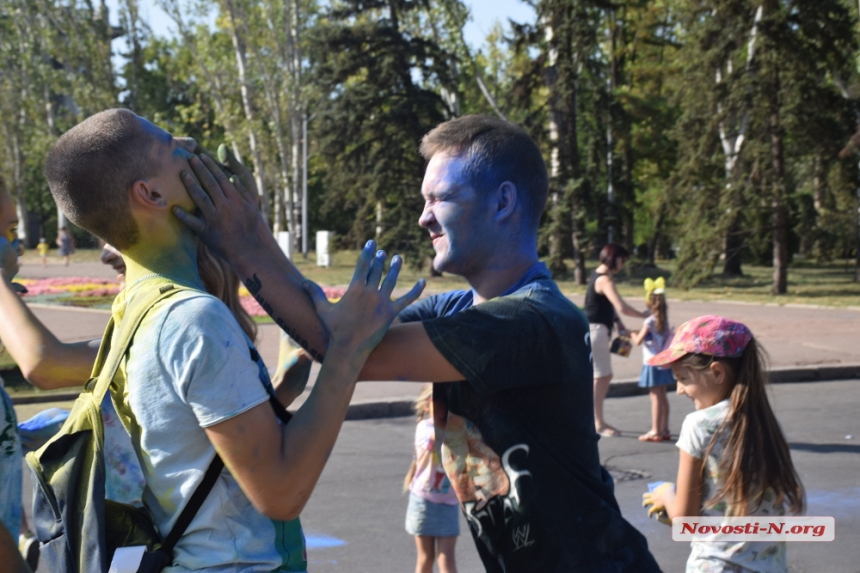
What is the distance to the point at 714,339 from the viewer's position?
3.42 m

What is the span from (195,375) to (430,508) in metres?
3.00

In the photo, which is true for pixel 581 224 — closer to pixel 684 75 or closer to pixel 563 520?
pixel 684 75

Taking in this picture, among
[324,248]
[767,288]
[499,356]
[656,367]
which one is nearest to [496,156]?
[499,356]

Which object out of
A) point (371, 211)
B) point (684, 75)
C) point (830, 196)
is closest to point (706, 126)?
point (684, 75)

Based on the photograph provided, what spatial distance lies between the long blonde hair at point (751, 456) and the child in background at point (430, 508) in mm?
1679

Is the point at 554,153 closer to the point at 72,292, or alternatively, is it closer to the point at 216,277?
the point at 72,292

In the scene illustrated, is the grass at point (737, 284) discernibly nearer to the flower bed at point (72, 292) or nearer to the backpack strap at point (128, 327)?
the flower bed at point (72, 292)

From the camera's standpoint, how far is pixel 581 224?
29.0 meters

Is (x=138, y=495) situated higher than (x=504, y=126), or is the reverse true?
(x=504, y=126)

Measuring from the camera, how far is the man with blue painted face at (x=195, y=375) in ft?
5.94

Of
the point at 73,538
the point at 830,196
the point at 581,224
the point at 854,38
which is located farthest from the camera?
the point at 581,224

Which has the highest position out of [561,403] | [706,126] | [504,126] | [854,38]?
[854,38]

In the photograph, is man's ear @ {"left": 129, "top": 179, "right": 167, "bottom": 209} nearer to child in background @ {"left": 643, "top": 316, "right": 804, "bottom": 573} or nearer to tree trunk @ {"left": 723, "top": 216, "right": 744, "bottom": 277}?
child in background @ {"left": 643, "top": 316, "right": 804, "bottom": 573}

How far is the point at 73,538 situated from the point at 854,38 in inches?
1026
